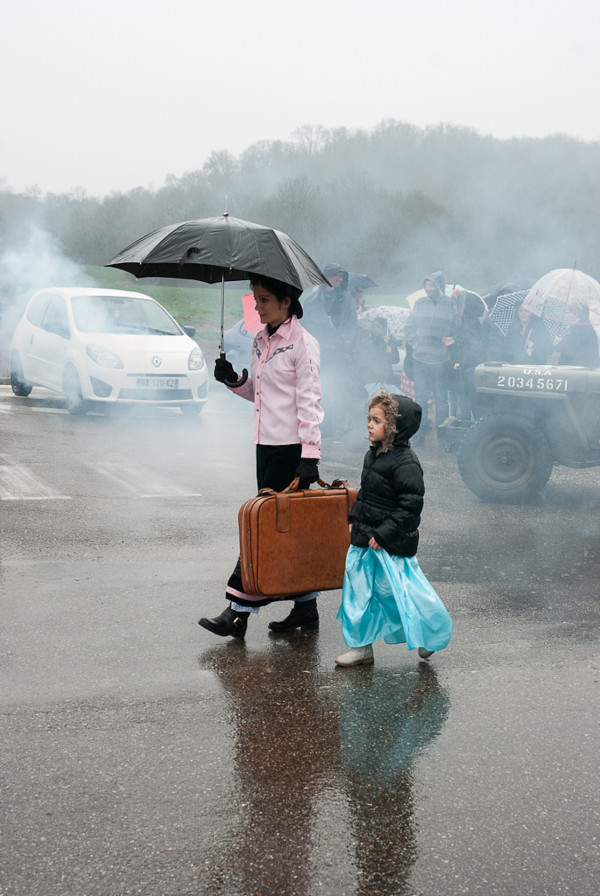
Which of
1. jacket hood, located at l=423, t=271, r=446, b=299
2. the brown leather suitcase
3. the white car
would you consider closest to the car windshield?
the white car

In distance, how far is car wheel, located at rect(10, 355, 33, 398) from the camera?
1339 cm

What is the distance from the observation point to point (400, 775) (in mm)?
3188

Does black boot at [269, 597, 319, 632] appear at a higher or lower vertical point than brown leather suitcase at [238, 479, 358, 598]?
lower

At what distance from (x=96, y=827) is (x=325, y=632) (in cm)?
201

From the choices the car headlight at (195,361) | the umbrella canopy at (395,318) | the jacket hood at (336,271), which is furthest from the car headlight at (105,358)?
the umbrella canopy at (395,318)

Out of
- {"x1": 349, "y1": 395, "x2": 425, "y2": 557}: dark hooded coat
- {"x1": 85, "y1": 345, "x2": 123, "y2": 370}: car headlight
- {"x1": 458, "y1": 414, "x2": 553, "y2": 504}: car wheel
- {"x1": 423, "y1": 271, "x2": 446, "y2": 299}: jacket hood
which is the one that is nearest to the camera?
{"x1": 349, "y1": 395, "x2": 425, "y2": 557}: dark hooded coat

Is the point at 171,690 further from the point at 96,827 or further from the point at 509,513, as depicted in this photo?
the point at 509,513

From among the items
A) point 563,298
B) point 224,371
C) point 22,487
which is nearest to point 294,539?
point 224,371

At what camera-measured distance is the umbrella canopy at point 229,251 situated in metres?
4.16

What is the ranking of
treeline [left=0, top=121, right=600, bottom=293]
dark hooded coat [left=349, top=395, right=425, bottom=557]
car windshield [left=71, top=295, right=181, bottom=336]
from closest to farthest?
dark hooded coat [left=349, top=395, right=425, bottom=557]
car windshield [left=71, top=295, right=181, bottom=336]
treeline [left=0, top=121, right=600, bottom=293]

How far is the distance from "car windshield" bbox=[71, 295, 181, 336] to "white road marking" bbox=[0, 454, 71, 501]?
4.22 meters

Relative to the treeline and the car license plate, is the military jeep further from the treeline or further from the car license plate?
the treeline

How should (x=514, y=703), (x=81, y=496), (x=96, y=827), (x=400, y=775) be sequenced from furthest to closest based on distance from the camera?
(x=81, y=496), (x=514, y=703), (x=400, y=775), (x=96, y=827)

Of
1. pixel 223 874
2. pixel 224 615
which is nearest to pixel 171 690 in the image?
pixel 224 615
